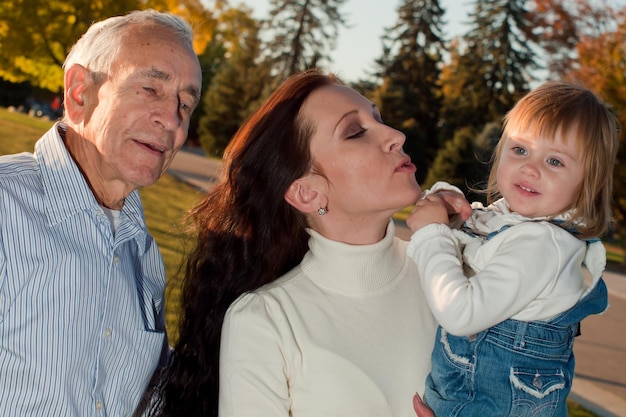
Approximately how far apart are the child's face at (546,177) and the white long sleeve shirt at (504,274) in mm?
71

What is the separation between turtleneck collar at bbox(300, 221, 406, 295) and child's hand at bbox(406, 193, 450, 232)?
0.22 metres

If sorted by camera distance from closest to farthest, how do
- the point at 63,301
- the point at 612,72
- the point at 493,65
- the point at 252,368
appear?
the point at 63,301 < the point at 252,368 < the point at 612,72 < the point at 493,65

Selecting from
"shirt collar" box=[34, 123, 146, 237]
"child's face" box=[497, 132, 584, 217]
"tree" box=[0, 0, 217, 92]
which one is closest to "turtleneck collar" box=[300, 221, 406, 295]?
"child's face" box=[497, 132, 584, 217]

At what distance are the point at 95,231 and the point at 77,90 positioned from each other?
24.1 inches

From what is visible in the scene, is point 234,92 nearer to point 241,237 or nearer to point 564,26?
point 564,26

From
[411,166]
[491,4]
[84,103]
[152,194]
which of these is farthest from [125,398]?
[491,4]

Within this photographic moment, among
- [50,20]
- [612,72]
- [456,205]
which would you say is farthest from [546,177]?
[612,72]

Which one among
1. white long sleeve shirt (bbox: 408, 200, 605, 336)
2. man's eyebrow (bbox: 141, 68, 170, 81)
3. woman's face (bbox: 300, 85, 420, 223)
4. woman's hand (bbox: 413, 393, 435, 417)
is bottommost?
woman's hand (bbox: 413, 393, 435, 417)

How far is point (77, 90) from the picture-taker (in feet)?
9.18

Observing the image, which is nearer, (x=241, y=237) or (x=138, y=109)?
(x=138, y=109)

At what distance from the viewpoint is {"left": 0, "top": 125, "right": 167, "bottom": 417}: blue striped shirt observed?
90.7 inches

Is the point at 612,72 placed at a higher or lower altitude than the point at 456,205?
lower

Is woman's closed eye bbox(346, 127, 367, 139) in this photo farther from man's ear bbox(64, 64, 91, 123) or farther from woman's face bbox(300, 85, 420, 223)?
man's ear bbox(64, 64, 91, 123)

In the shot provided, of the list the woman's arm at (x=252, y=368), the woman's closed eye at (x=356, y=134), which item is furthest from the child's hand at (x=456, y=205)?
the woman's arm at (x=252, y=368)
